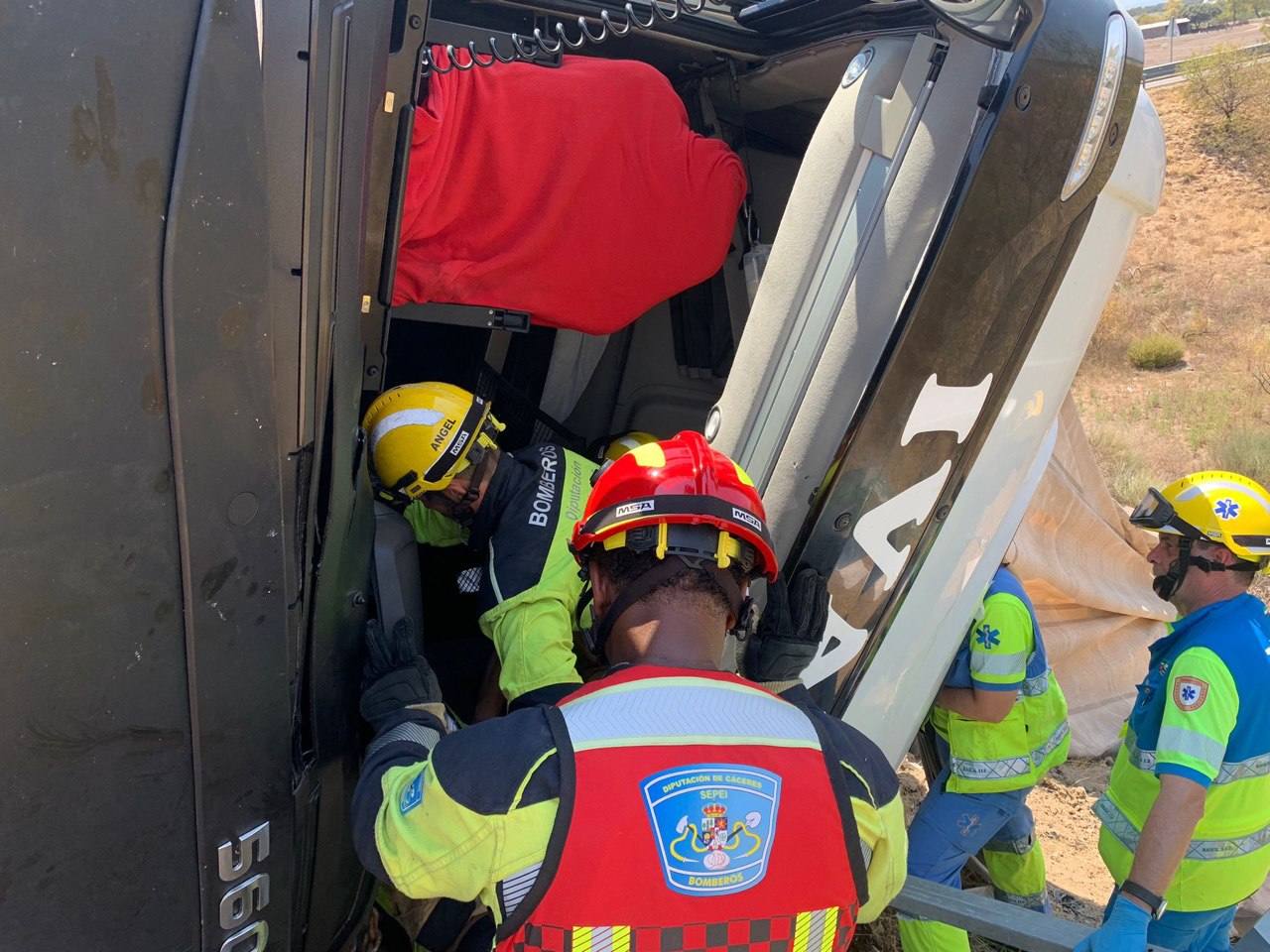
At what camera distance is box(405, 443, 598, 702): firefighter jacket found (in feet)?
7.52

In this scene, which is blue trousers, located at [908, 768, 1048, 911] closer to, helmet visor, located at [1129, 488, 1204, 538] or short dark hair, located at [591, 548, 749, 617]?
helmet visor, located at [1129, 488, 1204, 538]

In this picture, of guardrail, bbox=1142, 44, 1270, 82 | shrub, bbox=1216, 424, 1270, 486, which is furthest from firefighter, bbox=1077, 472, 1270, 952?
guardrail, bbox=1142, 44, 1270, 82

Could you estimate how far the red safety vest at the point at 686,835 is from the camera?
4.52ft

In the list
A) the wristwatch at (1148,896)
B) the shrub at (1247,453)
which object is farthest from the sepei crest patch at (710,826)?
the shrub at (1247,453)

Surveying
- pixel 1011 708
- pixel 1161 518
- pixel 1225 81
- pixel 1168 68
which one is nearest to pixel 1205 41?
pixel 1168 68

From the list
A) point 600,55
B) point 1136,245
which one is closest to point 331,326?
point 600,55

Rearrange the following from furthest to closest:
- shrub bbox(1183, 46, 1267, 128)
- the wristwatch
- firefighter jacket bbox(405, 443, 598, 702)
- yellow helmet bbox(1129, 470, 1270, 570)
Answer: shrub bbox(1183, 46, 1267, 128) → yellow helmet bbox(1129, 470, 1270, 570) → the wristwatch → firefighter jacket bbox(405, 443, 598, 702)

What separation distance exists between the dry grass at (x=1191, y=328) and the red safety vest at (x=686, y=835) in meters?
8.81

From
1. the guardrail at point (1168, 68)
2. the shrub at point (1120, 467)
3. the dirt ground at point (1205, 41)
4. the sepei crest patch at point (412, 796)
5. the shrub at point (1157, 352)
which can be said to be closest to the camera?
the sepei crest patch at point (412, 796)

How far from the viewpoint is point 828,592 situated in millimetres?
2299

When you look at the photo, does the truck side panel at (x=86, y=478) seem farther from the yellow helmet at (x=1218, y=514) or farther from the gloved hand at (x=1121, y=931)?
the yellow helmet at (x=1218, y=514)

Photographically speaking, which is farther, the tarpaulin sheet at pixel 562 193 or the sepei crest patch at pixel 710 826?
the tarpaulin sheet at pixel 562 193

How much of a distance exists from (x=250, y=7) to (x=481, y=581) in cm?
154

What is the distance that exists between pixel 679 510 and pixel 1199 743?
6.57 feet
